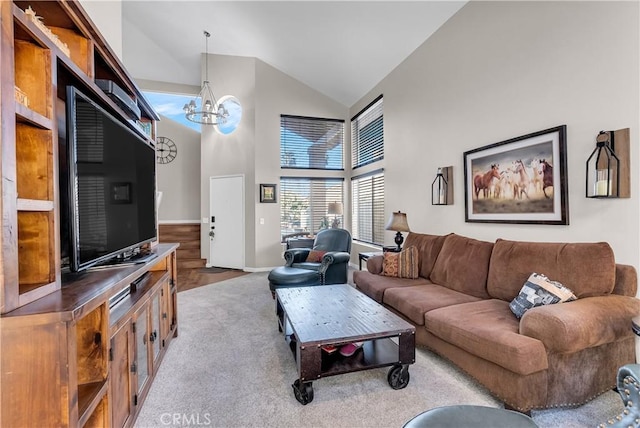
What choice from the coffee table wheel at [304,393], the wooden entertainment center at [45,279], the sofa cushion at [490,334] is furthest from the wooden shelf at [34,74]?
the sofa cushion at [490,334]

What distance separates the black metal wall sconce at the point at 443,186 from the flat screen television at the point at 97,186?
10.5 ft

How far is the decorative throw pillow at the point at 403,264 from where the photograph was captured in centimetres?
336

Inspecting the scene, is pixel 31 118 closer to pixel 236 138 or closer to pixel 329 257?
pixel 329 257

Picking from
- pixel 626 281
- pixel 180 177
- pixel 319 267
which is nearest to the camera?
pixel 626 281

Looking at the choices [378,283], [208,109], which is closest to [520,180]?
[378,283]

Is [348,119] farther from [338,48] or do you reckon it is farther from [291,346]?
[291,346]

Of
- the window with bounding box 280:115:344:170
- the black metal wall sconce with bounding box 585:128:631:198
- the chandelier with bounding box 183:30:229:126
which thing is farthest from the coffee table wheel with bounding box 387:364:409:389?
the chandelier with bounding box 183:30:229:126

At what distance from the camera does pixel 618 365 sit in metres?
1.87

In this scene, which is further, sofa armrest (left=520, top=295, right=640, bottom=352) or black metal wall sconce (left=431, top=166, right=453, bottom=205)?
black metal wall sconce (left=431, top=166, right=453, bottom=205)

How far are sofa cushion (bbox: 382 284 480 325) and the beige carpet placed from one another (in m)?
0.36

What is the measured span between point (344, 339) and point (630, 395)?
145cm

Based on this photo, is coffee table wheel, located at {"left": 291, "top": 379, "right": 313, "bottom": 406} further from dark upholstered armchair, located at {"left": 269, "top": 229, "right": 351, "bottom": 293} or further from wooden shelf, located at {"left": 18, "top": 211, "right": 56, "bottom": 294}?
dark upholstered armchair, located at {"left": 269, "top": 229, "right": 351, "bottom": 293}

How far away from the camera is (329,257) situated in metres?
3.91

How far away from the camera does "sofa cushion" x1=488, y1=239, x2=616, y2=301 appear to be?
1952 millimetres
